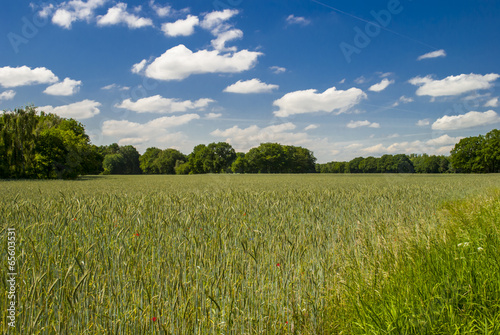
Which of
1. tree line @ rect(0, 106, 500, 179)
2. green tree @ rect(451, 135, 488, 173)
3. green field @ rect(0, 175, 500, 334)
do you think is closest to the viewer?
green field @ rect(0, 175, 500, 334)

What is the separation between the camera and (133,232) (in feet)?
14.8

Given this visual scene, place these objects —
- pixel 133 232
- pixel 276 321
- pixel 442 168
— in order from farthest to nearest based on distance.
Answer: pixel 442 168 < pixel 133 232 < pixel 276 321

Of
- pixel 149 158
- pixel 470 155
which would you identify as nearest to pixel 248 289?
pixel 470 155

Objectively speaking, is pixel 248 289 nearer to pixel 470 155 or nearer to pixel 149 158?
pixel 470 155

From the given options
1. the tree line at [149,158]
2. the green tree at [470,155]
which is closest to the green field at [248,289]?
the tree line at [149,158]

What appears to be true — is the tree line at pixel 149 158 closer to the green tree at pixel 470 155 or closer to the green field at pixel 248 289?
the green tree at pixel 470 155

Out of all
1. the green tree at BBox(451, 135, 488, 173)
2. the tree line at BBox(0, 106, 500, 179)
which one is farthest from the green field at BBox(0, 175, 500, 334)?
the green tree at BBox(451, 135, 488, 173)

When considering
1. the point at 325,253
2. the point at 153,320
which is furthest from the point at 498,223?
the point at 153,320

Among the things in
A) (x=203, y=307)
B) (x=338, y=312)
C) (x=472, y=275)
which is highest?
(x=472, y=275)

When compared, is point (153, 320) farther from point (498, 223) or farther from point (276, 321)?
point (498, 223)

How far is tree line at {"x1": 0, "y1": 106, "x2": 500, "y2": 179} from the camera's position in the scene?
37.3 m

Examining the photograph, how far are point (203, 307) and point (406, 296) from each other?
1.78 metres

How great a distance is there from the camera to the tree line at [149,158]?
3734cm

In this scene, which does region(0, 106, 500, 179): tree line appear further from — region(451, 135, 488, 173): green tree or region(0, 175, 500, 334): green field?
region(0, 175, 500, 334): green field
